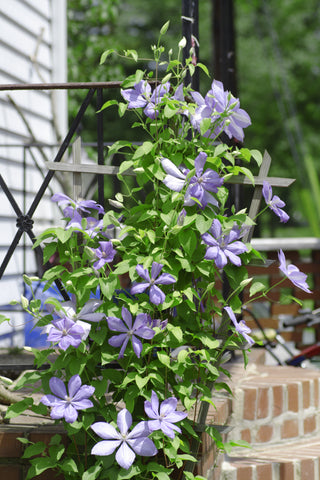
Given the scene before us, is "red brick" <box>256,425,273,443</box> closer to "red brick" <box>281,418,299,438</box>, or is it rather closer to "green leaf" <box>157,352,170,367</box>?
"red brick" <box>281,418,299,438</box>

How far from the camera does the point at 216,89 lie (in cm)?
166

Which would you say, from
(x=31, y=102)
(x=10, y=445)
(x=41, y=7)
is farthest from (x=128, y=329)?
(x=41, y=7)

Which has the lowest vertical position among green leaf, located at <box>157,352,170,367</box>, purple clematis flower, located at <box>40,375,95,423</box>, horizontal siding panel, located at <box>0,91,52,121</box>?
purple clematis flower, located at <box>40,375,95,423</box>

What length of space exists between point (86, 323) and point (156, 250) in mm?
244

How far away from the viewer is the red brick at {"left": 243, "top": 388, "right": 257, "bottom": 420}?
247 cm

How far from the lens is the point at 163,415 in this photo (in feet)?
4.96

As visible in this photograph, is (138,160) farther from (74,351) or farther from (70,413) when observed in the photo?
(70,413)

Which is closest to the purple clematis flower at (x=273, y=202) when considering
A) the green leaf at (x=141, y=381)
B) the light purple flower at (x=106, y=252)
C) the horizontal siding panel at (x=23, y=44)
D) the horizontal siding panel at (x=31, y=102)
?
the light purple flower at (x=106, y=252)

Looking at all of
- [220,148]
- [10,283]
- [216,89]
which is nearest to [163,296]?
[220,148]

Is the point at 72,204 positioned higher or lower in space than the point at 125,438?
higher

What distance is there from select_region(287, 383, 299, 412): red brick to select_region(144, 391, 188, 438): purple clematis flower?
1205mm

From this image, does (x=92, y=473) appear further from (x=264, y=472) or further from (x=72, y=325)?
(x=264, y=472)

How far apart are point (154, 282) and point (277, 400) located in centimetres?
127

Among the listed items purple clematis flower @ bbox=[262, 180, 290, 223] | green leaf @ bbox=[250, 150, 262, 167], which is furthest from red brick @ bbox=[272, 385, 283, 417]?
green leaf @ bbox=[250, 150, 262, 167]
